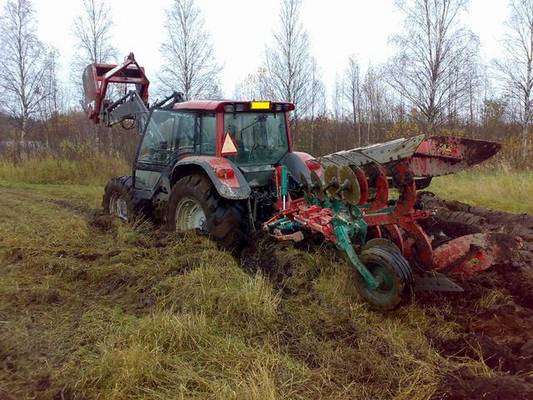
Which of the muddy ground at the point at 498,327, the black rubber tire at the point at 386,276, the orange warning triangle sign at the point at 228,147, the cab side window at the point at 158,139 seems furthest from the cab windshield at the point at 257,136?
the black rubber tire at the point at 386,276

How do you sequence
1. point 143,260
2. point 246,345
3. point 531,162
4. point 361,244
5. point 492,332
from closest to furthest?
point 246,345 → point 492,332 → point 361,244 → point 143,260 → point 531,162

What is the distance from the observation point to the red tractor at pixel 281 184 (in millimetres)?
3818

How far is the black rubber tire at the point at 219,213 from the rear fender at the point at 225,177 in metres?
0.17

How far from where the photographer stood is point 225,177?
5.32 m

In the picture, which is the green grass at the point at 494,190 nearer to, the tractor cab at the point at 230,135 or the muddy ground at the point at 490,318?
the muddy ground at the point at 490,318

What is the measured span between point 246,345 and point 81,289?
1.92 meters

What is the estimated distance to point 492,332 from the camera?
350 centimetres

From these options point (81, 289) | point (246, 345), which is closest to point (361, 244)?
point (246, 345)

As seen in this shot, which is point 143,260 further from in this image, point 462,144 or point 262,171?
point 462,144

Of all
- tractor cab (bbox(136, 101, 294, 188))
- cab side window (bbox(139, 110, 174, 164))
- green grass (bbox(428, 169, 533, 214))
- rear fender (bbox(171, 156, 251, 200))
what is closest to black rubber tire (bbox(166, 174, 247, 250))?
rear fender (bbox(171, 156, 251, 200))

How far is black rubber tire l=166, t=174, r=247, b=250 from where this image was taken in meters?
5.27

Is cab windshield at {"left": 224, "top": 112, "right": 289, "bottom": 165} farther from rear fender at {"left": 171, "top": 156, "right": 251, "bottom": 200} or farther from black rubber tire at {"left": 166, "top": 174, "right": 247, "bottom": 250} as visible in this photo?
black rubber tire at {"left": 166, "top": 174, "right": 247, "bottom": 250}

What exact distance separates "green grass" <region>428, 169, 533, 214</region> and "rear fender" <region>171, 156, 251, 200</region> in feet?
18.3

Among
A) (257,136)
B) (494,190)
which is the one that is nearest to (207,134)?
(257,136)
